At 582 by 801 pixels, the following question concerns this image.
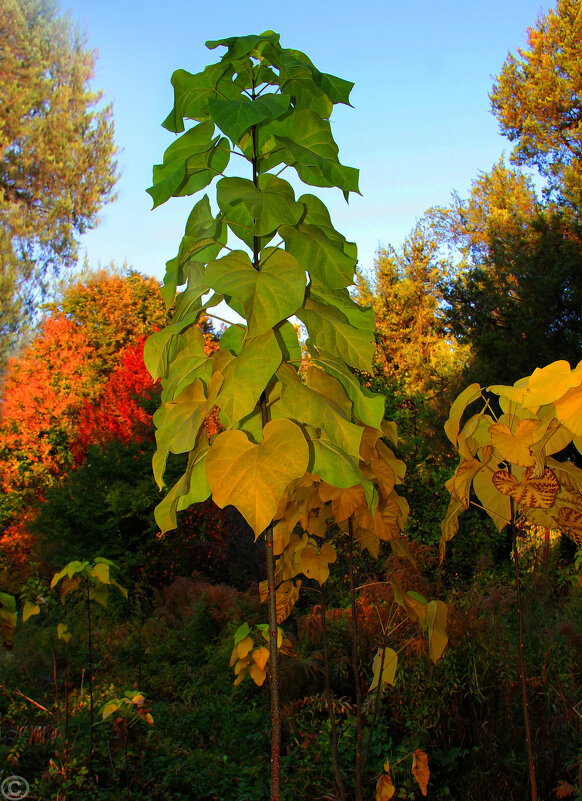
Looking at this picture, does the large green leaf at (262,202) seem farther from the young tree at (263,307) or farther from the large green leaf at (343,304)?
the large green leaf at (343,304)

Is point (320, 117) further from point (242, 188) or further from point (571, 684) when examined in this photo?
point (571, 684)

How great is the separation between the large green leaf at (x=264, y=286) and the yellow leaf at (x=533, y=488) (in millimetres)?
418

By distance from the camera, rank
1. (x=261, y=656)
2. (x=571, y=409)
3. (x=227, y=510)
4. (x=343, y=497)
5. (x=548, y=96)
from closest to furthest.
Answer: (x=571, y=409) < (x=343, y=497) < (x=261, y=656) < (x=227, y=510) < (x=548, y=96)

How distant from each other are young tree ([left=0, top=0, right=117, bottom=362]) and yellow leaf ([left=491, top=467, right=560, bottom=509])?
13.9 m

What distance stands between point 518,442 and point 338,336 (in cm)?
31

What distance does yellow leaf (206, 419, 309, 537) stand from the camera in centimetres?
70

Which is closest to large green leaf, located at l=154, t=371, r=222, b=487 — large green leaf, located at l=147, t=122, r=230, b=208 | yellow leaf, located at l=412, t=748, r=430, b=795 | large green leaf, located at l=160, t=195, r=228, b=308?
large green leaf, located at l=160, t=195, r=228, b=308

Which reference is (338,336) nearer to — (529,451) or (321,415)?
(321,415)

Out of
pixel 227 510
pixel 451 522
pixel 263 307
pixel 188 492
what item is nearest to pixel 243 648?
pixel 451 522

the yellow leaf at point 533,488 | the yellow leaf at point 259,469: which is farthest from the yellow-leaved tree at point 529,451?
A: the yellow leaf at point 259,469

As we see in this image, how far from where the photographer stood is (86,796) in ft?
7.50

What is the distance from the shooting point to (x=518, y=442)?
89 centimetres

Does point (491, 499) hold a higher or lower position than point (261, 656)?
higher

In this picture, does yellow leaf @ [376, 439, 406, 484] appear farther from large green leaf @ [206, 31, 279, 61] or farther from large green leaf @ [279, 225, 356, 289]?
large green leaf @ [206, 31, 279, 61]
